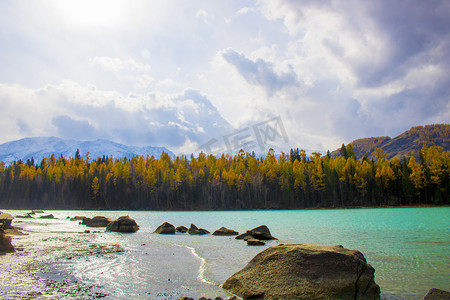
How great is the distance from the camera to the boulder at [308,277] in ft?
31.9

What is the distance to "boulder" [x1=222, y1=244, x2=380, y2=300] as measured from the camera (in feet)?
31.9

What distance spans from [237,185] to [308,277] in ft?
325

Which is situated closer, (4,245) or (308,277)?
(308,277)

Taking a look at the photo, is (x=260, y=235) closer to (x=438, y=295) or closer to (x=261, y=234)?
(x=261, y=234)

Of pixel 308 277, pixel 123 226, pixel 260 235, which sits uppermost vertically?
pixel 308 277

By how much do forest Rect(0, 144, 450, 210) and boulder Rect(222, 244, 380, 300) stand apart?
9484 cm

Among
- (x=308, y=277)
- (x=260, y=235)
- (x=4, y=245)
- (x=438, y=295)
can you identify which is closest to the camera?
(x=438, y=295)

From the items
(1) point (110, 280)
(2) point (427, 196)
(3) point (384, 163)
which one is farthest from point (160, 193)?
(1) point (110, 280)

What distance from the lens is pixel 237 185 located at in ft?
357

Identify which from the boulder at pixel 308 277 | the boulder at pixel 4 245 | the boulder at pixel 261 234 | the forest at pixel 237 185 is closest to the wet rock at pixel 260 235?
the boulder at pixel 261 234

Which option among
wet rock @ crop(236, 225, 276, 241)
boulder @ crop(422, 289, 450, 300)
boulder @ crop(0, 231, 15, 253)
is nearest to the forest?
wet rock @ crop(236, 225, 276, 241)

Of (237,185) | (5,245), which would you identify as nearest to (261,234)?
(5,245)

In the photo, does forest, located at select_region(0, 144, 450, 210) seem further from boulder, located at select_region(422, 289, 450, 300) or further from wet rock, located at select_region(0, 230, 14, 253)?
boulder, located at select_region(422, 289, 450, 300)

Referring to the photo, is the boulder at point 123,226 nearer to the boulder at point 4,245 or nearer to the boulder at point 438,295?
the boulder at point 4,245
